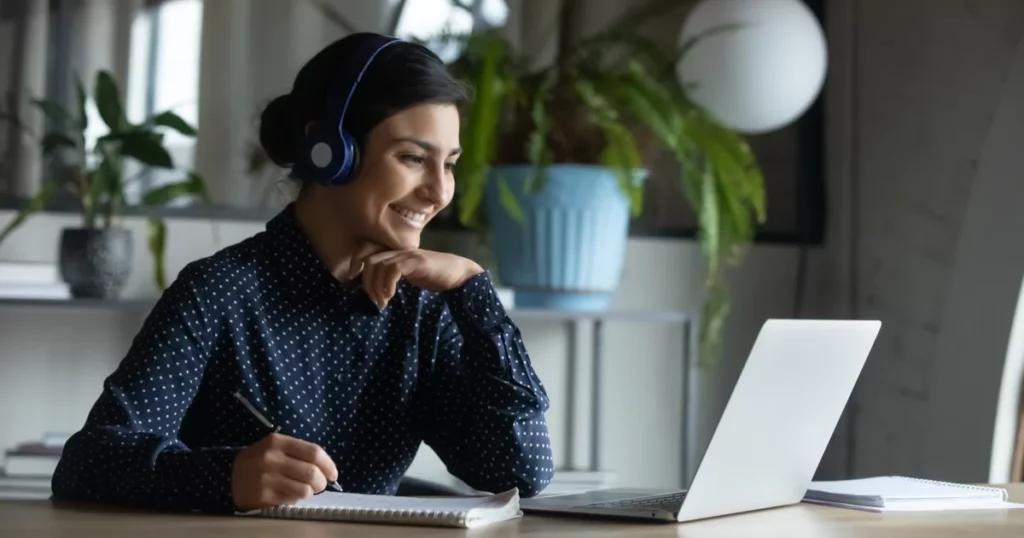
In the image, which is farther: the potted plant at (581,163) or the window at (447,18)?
the window at (447,18)

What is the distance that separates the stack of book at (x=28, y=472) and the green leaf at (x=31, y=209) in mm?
386

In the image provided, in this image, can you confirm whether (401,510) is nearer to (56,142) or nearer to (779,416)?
(779,416)

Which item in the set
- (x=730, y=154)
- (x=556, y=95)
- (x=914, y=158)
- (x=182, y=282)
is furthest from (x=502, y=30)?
(x=182, y=282)

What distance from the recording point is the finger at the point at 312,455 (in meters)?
1.05

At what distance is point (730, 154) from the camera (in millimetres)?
2400

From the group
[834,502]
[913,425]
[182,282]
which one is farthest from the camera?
[913,425]

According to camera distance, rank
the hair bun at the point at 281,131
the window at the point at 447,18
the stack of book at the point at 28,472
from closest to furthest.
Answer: the hair bun at the point at 281,131, the stack of book at the point at 28,472, the window at the point at 447,18

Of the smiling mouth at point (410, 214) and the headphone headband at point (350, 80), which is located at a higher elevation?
the headphone headband at point (350, 80)

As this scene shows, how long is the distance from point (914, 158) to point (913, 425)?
55 centimetres

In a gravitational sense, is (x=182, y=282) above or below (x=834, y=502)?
above

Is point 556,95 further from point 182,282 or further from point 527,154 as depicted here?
point 182,282

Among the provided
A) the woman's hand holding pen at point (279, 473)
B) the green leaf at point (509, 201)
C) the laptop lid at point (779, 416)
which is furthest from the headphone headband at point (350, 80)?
the green leaf at point (509, 201)

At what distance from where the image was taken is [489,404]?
1.46 metres

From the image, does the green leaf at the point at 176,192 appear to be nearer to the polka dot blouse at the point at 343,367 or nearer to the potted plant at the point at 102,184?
the potted plant at the point at 102,184
